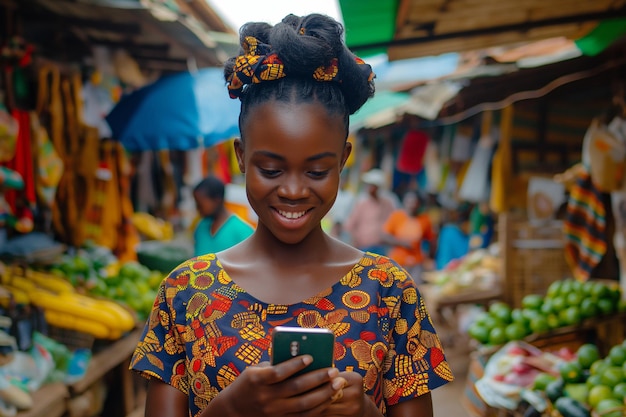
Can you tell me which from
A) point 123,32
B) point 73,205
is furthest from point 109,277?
point 123,32

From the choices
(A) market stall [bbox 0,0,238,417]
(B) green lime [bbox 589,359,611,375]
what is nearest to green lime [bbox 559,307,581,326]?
(B) green lime [bbox 589,359,611,375]

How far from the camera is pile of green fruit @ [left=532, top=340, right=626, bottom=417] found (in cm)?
315

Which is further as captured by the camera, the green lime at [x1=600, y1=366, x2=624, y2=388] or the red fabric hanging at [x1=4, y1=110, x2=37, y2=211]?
the red fabric hanging at [x1=4, y1=110, x2=37, y2=211]

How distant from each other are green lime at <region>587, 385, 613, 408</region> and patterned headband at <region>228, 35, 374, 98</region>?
2514mm

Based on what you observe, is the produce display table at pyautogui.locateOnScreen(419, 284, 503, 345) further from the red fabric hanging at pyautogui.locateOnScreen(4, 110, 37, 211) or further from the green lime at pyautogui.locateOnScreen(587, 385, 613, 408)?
the red fabric hanging at pyautogui.locateOnScreen(4, 110, 37, 211)

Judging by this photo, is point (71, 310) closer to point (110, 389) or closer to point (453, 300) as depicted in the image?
point (110, 389)

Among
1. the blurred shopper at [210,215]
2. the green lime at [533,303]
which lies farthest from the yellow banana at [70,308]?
the green lime at [533,303]

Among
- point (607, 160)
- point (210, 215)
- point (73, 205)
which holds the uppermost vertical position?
point (607, 160)

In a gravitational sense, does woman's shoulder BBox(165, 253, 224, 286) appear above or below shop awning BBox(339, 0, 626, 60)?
below

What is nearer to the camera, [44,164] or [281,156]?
[281,156]

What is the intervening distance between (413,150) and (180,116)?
17.2 ft

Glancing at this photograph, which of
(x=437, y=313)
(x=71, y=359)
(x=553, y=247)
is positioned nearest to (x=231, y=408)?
(x=71, y=359)

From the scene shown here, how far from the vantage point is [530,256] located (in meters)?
5.71

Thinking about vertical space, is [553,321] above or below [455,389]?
above
